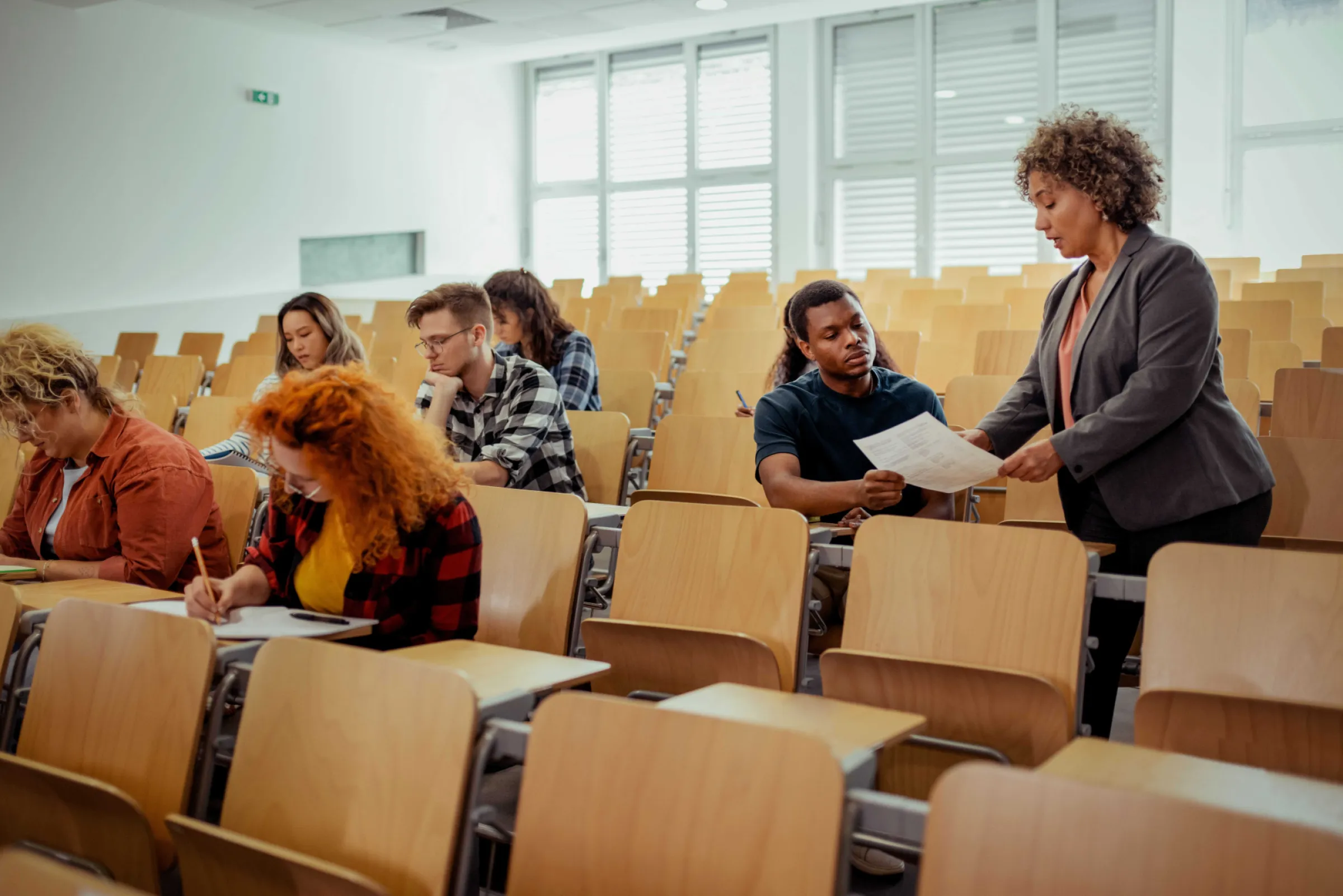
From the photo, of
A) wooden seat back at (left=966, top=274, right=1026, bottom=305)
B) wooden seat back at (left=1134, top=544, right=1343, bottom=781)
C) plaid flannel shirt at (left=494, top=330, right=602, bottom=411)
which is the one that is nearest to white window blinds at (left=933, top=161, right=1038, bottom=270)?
wooden seat back at (left=966, top=274, right=1026, bottom=305)

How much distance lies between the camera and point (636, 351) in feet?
19.9

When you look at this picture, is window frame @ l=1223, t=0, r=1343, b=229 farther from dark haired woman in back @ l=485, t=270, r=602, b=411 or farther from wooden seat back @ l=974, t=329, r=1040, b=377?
dark haired woman in back @ l=485, t=270, r=602, b=411

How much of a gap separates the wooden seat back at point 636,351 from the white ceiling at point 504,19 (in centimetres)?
391

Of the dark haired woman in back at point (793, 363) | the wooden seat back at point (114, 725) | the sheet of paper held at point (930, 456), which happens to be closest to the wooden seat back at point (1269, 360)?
the dark haired woman in back at point (793, 363)

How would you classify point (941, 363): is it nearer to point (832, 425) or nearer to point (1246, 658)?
point (832, 425)

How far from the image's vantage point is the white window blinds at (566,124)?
40.4ft

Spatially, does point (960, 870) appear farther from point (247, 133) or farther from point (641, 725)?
point (247, 133)

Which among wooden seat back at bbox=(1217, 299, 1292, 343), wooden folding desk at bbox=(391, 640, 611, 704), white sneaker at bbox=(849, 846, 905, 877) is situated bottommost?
white sneaker at bbox=(849, 846, 905, 877)

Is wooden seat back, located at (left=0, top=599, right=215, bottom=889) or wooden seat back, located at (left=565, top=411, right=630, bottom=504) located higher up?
wooden seat back, located at (left=565, top=411, right=630, bottom=504)

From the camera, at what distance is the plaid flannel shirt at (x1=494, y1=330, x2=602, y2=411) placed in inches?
169

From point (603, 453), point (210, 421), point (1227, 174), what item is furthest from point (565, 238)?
point (603, 453)

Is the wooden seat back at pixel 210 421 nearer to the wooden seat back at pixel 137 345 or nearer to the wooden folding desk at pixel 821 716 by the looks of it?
the wooden folding desk at pixel 821 716

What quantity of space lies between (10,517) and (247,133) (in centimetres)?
745

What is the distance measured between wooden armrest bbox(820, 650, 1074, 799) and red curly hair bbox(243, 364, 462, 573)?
784 millimetres
